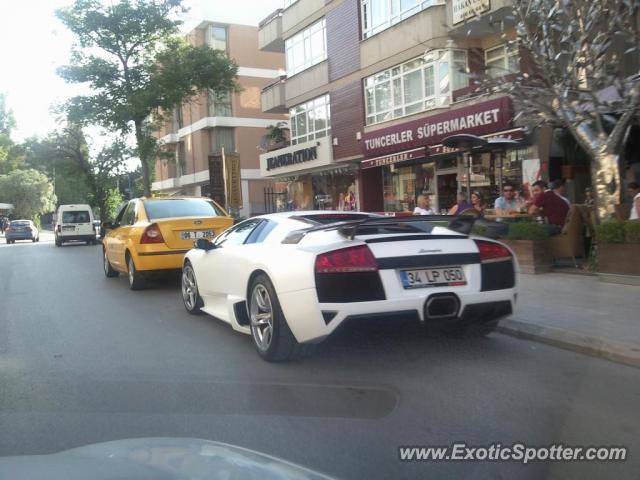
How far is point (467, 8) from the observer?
52.0 feet

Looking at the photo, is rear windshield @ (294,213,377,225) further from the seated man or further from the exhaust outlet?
the seated man

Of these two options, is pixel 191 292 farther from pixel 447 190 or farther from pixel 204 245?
pixel 447 190

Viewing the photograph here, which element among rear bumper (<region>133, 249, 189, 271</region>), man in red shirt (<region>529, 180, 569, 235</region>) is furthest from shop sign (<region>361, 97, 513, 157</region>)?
rear bumper (<region>133, 249, 189, 271</region>)

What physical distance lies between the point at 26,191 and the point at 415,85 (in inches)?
2591

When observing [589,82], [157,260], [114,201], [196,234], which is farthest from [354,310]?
[114,201]

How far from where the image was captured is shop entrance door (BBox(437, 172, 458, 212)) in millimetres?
18672

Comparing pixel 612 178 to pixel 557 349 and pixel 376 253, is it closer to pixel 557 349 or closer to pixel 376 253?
pixel 557 349

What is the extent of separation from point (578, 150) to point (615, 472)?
13998 mm

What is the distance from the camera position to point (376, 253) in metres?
4.62

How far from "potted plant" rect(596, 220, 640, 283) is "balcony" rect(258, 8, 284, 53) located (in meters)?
22.1

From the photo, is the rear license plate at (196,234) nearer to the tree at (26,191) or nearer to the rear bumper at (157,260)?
the rear bumper at (157,260)

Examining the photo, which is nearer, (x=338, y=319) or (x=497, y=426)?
(x=497, y=426)

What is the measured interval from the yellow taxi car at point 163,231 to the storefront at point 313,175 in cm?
1332

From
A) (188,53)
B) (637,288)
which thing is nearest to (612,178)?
(637,288)
